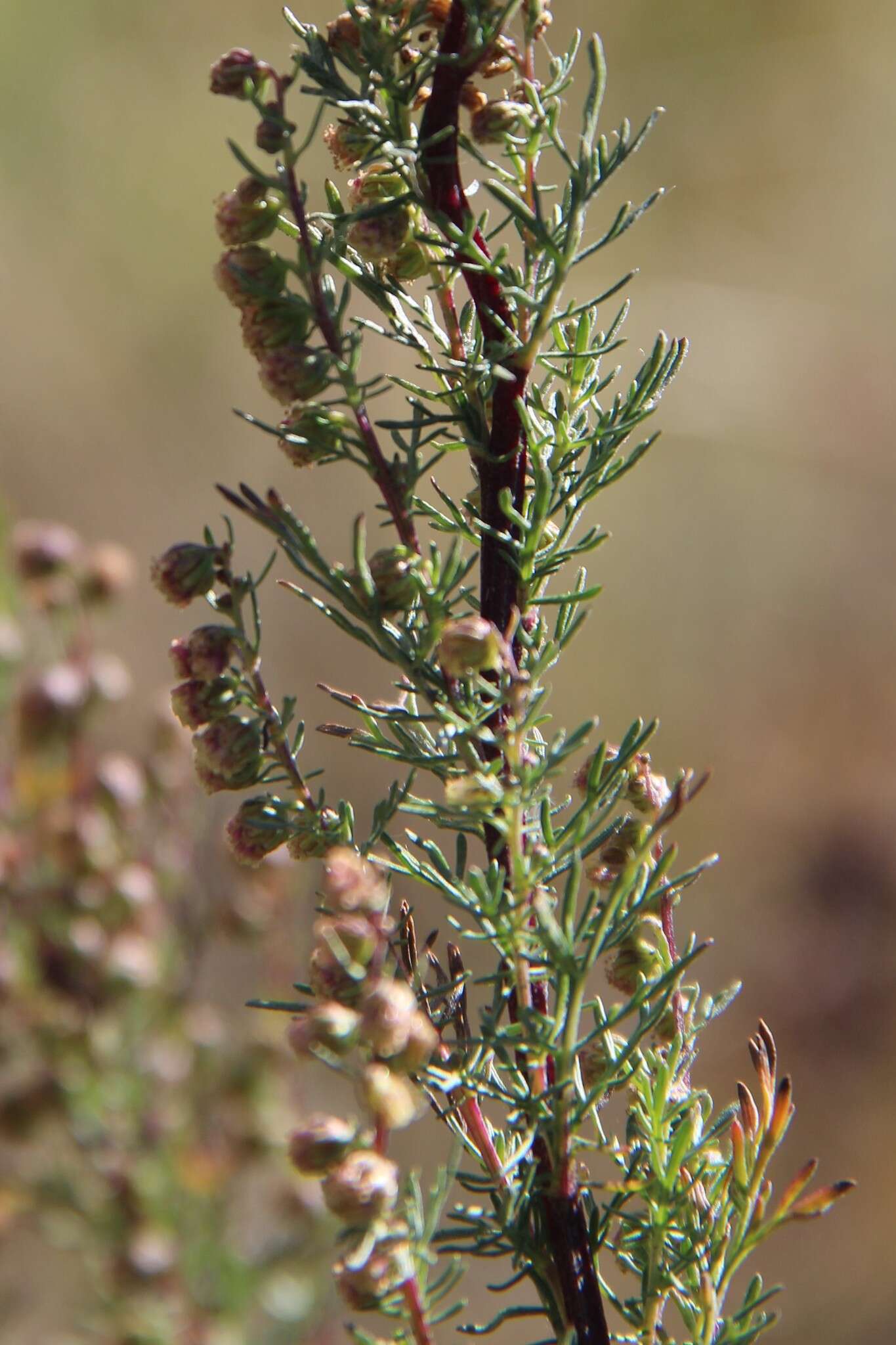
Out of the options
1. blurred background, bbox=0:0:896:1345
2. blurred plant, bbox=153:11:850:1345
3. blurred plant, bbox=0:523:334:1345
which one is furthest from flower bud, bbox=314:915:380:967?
blurred background, bbox=0:0:896:1345

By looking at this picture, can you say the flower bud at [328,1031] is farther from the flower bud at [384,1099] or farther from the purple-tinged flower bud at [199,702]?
the purple-tinged flower bud at [199,702]

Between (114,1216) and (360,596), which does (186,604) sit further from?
(114,1216)

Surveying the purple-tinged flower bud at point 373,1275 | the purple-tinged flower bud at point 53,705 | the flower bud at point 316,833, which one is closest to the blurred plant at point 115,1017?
the purple-tinged flower bud at point 53,705

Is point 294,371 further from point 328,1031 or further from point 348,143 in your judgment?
point 328,1031

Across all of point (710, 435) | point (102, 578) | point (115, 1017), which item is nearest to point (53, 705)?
point (102, 578)

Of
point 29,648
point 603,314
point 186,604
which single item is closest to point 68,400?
point 603,314

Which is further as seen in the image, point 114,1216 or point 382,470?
point 114,1216
